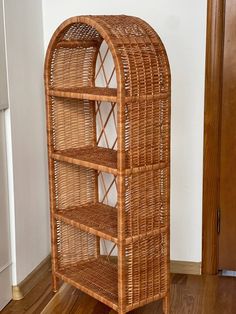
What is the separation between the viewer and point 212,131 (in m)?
2.69

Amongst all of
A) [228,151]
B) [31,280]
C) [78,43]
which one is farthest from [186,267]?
[78,43]

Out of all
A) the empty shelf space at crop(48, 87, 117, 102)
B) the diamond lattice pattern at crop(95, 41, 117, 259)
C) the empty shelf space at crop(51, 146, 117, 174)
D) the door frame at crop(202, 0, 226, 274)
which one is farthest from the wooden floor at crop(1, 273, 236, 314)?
the empty shelf space at crop(48, 87, 117, 102)

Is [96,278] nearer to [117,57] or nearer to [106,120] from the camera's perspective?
[106,120]

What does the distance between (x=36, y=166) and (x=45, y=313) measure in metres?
0.70

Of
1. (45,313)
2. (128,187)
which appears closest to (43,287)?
(45,313)

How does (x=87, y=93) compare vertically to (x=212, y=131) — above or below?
above

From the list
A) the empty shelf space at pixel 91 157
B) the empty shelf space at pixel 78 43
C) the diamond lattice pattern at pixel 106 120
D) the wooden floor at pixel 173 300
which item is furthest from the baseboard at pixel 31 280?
the empty shelf space at pixel 78 43

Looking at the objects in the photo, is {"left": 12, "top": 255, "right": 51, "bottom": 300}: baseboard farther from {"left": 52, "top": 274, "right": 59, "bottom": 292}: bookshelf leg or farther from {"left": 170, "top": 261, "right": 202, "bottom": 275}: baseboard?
{"left": 170, "top": 261, "right": 202, "bottom": 275}: baseboard

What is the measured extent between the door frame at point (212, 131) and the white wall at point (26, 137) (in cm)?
80

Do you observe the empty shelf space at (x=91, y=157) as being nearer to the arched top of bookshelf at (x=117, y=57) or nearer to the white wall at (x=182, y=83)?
the arched top of bookshelf at (x=117, y=57)

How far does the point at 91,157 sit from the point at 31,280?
2.35ft

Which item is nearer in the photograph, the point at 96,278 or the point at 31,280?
the point at 96,278

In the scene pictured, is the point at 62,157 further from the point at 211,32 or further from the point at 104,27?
the point at 211,32

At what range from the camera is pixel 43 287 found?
2703 millimetres
